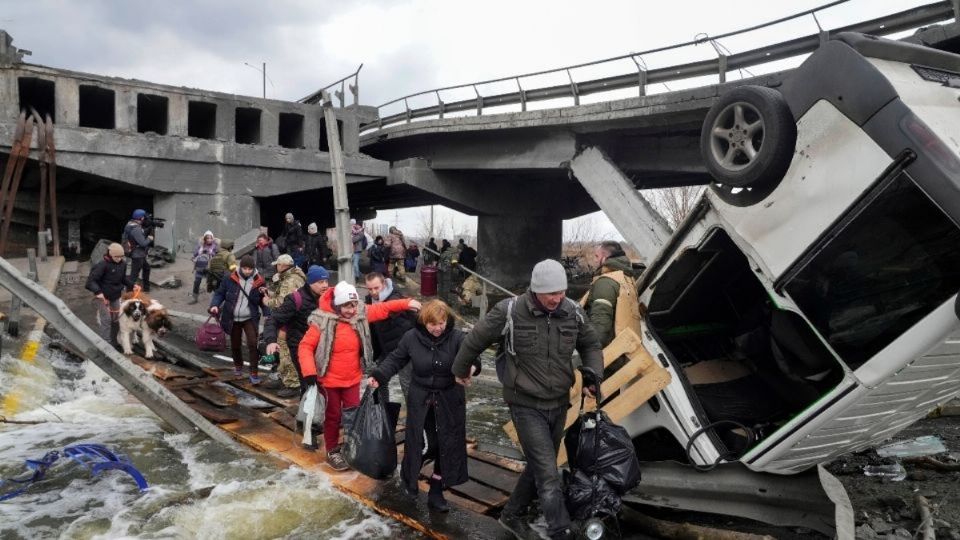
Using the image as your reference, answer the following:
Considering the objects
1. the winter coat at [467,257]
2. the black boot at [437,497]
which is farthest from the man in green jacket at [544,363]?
the winter coat at [467,257]

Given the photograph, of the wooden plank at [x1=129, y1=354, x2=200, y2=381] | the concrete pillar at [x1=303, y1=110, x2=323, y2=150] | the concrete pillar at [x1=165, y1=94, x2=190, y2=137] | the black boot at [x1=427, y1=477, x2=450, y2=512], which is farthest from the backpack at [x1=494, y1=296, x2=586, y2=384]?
the concrete pillar at [x1=303, y1=110, x2=323, y2=150]

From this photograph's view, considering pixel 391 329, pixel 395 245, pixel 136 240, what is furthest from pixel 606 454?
pixel 395 245

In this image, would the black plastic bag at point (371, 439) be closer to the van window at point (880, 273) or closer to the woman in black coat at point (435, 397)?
the woman in black coat at point (435, 397)

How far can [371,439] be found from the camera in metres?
4.51

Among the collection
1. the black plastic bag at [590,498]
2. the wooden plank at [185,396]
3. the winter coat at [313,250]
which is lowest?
the wooden plank at [185,396]

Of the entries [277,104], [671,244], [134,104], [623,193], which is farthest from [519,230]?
[671,244]

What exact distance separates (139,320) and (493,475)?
5.99m

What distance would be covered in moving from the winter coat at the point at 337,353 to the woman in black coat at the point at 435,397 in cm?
74

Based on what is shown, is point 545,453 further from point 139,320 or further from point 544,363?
point 139,320

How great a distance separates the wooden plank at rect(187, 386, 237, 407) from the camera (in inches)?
274

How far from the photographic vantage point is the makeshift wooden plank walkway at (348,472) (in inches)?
171

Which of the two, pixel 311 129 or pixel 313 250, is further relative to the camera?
pixel 311 129

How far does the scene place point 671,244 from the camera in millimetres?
4465

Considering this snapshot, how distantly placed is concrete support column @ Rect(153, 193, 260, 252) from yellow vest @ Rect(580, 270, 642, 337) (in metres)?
14.6
